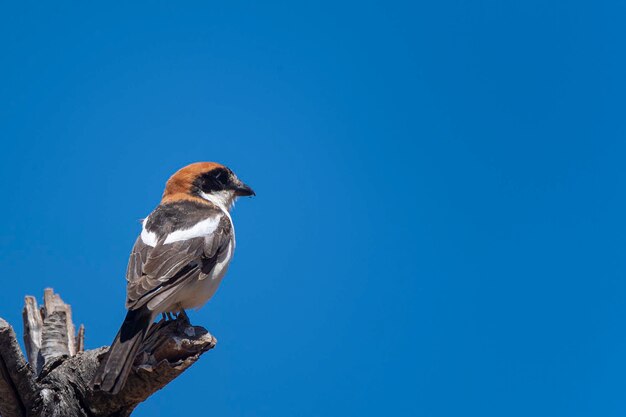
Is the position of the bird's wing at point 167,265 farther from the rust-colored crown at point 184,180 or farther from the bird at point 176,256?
the rust-colored crown at point 184,180

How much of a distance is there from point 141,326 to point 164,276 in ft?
1.69

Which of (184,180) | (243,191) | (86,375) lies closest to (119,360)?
(86,375)

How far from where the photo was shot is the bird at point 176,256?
544cm

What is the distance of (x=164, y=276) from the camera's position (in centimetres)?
608

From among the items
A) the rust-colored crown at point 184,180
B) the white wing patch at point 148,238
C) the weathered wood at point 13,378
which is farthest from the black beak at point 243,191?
the weathered wood at point 13,378

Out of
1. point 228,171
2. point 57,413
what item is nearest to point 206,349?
point 57,413

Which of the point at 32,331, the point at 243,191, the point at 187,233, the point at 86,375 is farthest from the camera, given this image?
the point at 243,191

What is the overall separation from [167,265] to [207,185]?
1829 millimetres

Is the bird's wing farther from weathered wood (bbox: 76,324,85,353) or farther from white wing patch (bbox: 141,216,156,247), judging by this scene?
weathered wood (bbox: 76,324,85,353)

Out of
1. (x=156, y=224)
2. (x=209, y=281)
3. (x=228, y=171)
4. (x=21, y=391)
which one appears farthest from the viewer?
(x=228, y=171)

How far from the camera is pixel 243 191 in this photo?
8.12m

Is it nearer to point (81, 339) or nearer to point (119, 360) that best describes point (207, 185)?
point (81, 339)

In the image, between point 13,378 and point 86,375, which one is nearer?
point 13,378

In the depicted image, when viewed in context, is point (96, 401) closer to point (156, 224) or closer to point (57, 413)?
point (57, 413)
